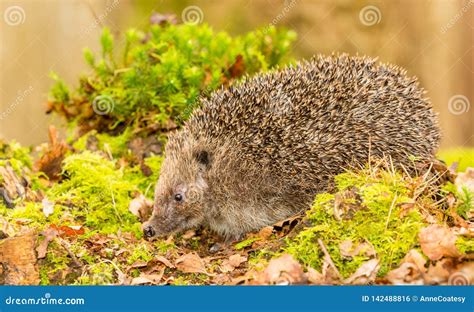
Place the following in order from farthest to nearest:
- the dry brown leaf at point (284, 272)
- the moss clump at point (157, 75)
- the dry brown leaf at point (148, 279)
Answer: the moss clump at point (157, 75), the dry brown leaf at point (148, 279), the dry brown leaf at point (284, 272)

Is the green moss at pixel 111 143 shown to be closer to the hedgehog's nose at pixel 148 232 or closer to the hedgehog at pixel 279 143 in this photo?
the hedgehog at pixel 279 143

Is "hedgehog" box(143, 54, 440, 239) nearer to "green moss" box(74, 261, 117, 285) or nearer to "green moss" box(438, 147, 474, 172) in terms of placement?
"green moss" box(74, 261, 117, 285)

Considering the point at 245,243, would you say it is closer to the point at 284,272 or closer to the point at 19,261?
the point at 284,272

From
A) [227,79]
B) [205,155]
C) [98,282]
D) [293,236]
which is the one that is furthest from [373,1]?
[98,282]

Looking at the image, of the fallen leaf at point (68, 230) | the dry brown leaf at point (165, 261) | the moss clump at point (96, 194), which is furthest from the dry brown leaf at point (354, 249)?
the fallen leaf at point (68, 230)

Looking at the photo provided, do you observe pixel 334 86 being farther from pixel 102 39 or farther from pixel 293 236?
pixel 102 39

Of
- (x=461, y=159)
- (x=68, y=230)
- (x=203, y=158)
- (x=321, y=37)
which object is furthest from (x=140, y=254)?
(x=321, y=37)

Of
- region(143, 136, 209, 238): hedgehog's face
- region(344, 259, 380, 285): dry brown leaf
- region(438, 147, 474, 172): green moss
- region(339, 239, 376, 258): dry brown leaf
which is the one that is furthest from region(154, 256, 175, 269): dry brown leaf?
region(438, 147, 474, 172): green moss
